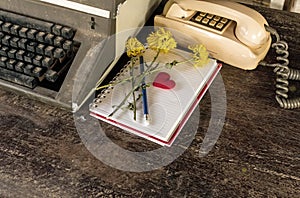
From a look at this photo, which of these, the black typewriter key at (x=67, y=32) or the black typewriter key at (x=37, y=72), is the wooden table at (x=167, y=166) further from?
the black typewriter key at (x=67, y=32)

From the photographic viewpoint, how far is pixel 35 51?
3.26 feet

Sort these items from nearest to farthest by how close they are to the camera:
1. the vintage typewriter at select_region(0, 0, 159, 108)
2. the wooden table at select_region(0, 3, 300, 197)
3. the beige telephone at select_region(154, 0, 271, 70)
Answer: the wooden table at select_region(0, 3, 300, 197), the vintage typewriter at select_region(0, 0, 159, 108), the beige telephone at select_region(154, 0, 271, 70)

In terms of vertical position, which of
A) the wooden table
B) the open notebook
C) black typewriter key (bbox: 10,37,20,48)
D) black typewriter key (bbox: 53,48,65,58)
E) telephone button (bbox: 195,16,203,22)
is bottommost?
the wooden table

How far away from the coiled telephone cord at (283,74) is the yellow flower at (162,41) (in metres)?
0.22

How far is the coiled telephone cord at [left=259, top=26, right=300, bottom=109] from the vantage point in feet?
3.24

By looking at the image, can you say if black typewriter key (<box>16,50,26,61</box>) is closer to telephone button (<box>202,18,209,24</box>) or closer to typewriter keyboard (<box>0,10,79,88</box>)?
typewriter keyboard (<box>0,10,79,88</box>)

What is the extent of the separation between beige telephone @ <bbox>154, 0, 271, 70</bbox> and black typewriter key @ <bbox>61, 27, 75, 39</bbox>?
246 millimetres

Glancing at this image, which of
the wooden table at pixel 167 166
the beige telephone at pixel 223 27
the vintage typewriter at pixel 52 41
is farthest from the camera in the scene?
the beige telephone at pixel 223 27

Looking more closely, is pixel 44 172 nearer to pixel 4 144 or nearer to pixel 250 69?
pixel 4 144

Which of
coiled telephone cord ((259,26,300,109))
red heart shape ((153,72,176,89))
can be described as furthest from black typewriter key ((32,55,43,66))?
coiled telephone cord ((259,26,300,109))

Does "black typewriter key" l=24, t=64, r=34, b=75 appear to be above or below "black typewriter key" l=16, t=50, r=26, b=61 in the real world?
below

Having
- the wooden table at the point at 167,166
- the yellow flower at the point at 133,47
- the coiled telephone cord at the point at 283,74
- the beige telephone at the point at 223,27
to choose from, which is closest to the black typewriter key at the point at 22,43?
the wooden table at the point at 167,166

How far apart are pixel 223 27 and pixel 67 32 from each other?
369 mm

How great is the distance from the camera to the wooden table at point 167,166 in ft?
2.64
